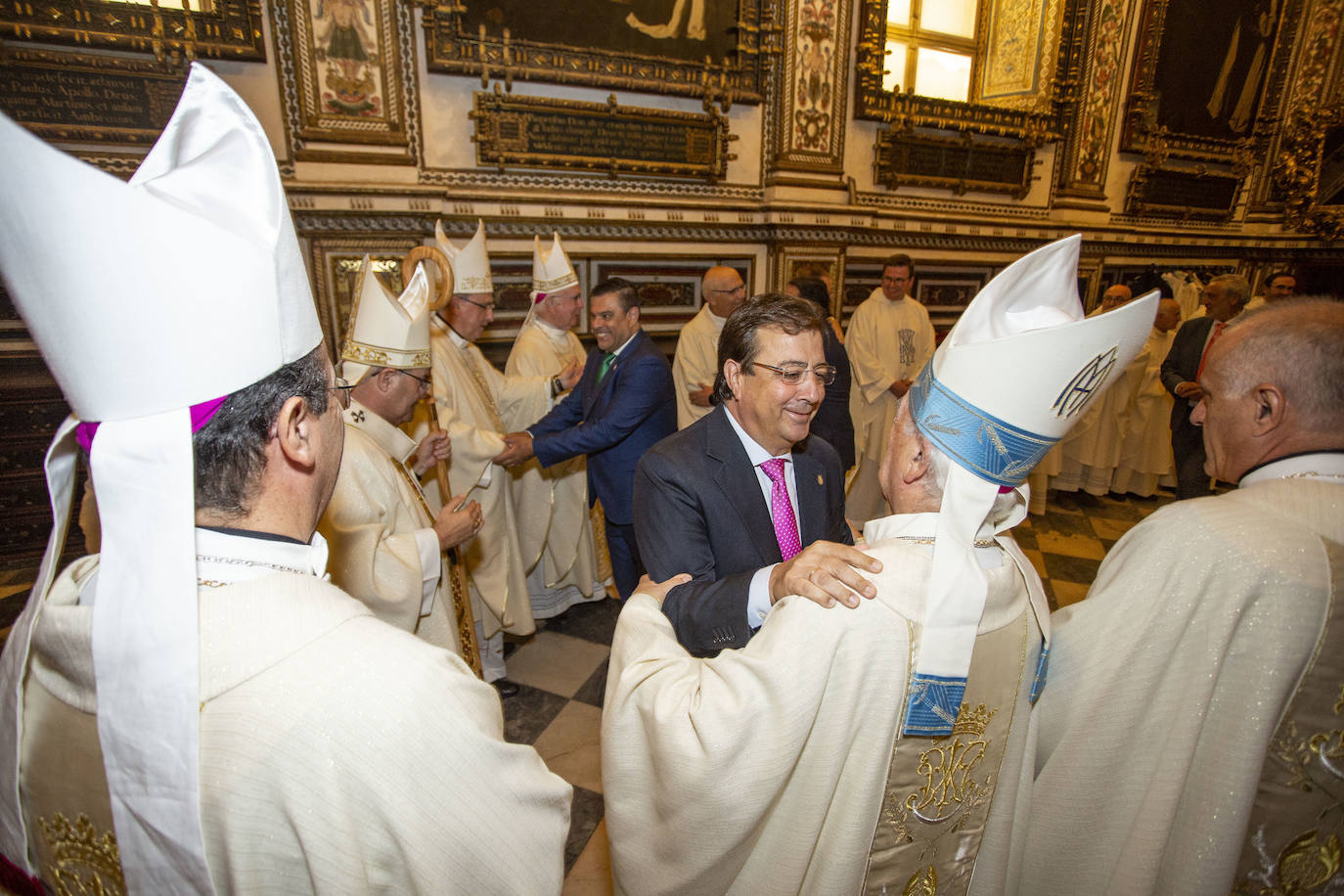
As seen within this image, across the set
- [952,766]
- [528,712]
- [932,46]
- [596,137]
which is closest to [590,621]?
[528,712]

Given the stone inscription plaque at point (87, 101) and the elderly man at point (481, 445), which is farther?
the stone inscription plaque at point (87, 101)

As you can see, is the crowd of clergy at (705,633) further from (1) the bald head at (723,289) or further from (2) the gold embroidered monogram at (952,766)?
(1) the bald head at (723,289)

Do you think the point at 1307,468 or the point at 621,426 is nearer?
the point at 1307,468

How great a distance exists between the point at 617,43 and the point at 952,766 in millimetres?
5982

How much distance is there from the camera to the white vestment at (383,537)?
199 cm

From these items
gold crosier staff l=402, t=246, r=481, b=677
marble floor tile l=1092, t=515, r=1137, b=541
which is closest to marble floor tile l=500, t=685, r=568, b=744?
gold crosier staff l=402, t=246, r=481, b=677

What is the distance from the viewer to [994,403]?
1.10m

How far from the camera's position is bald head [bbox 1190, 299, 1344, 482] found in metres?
1.25

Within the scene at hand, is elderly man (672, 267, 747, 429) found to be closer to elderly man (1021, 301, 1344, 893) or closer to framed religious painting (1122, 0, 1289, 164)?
elderly man (1021, 301, 1344, 893)

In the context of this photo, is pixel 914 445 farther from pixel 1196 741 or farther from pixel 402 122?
pixel 402 122

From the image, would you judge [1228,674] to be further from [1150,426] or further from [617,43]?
[1150,426]

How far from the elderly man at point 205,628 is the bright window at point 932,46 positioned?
787cm

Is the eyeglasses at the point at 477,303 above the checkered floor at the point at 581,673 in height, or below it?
above

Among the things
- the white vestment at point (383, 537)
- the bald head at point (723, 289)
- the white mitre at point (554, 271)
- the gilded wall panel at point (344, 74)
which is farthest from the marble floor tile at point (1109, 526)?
the gilded wall panel at point (344, 74)
